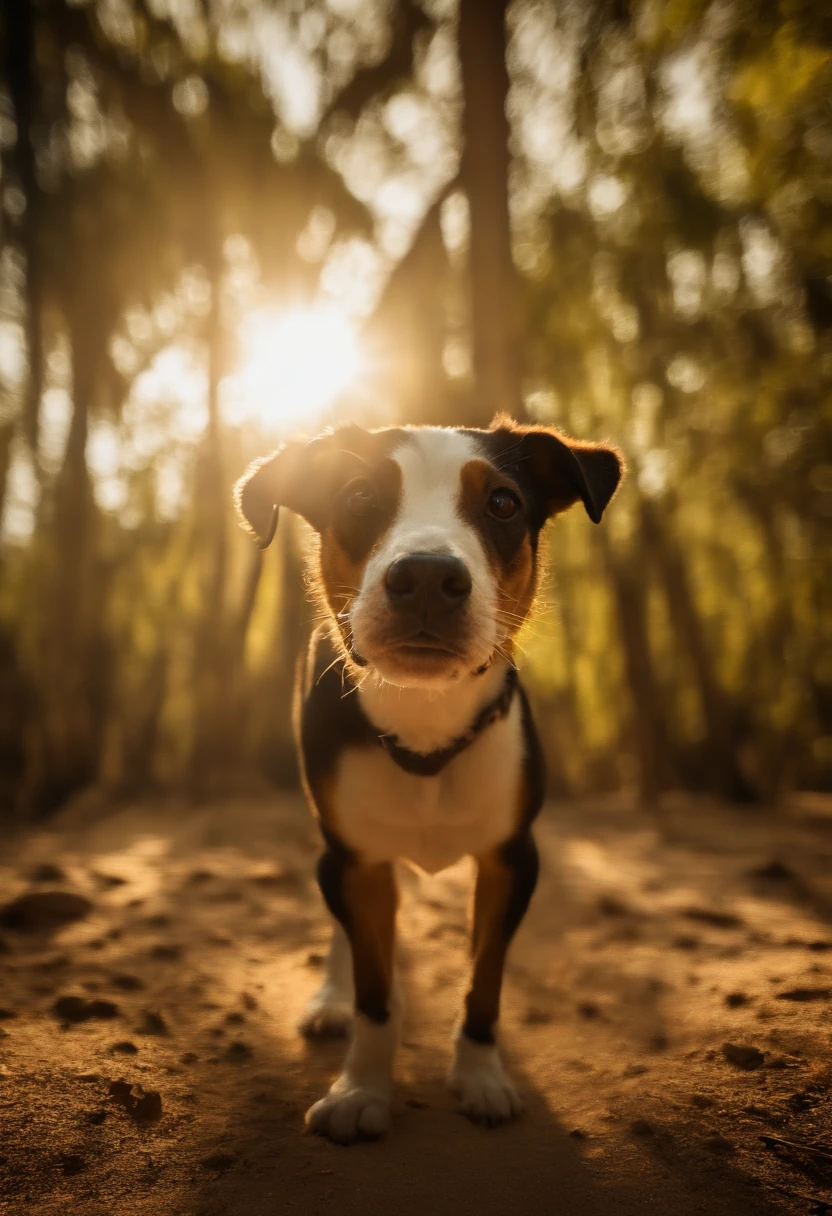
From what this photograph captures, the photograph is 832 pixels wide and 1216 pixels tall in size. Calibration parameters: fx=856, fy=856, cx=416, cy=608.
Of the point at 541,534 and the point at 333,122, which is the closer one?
the point at 541,534

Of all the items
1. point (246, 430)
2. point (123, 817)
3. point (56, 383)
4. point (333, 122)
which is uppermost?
point (333, 122)

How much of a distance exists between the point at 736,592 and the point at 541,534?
12.7 meters

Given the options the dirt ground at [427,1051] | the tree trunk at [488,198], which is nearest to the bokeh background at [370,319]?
the tree trunk at [488,198]

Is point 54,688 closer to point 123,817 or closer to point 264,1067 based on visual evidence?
point 123,817

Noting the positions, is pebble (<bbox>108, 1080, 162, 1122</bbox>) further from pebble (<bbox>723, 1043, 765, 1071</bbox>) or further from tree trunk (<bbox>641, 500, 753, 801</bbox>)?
tree trunk (<bbox>641, 500, 753, 801</bbox>)

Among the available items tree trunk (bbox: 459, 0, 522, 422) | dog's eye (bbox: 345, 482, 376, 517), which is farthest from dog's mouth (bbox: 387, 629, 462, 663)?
tree trunk (bbox: 459, 0, 522, 422)

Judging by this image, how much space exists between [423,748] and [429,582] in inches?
29.2

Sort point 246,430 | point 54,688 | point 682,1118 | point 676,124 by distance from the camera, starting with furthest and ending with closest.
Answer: point 246,430, point 54,688, point 676,124, point 682,1118

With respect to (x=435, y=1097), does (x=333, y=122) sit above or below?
above

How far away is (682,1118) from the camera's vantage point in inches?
104

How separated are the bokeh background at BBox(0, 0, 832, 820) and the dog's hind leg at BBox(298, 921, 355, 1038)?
16.0ft

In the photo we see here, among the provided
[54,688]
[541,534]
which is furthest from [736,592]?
[541,534]

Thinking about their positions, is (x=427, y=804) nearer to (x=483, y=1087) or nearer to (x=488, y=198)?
(x=483, y=1087)

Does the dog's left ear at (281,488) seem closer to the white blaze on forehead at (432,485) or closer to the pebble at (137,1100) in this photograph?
the white blaze on forehead at (432,485)
